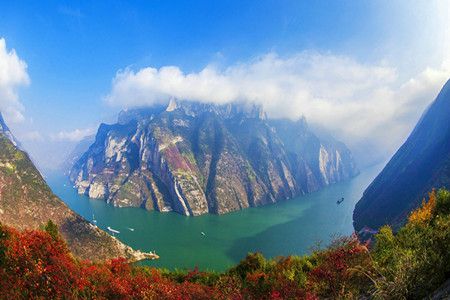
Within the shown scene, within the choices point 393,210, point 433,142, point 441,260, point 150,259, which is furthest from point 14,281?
point 433,142

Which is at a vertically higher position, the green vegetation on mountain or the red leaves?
the green vegetation on mountain

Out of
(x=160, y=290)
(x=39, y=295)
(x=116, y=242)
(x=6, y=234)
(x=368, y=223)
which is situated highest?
(x=116, y=242)

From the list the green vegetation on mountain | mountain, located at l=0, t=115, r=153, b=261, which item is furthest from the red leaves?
the green vegetation on mountain

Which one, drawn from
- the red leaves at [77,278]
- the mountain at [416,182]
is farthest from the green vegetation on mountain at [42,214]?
the mountain at [416,182]

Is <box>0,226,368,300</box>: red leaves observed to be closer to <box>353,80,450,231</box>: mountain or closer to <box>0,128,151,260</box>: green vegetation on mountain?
<box>0,128,151,260</box>: green vegetation on mountain

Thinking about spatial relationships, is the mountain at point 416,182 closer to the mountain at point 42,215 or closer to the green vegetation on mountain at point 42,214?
the mountain at point 42,215

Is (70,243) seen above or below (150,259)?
above

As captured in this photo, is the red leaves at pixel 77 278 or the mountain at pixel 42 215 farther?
the mountain at pixel 42 215

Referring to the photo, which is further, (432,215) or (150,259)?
(150,259)

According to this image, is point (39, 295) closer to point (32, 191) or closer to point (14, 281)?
point (14, 281)
